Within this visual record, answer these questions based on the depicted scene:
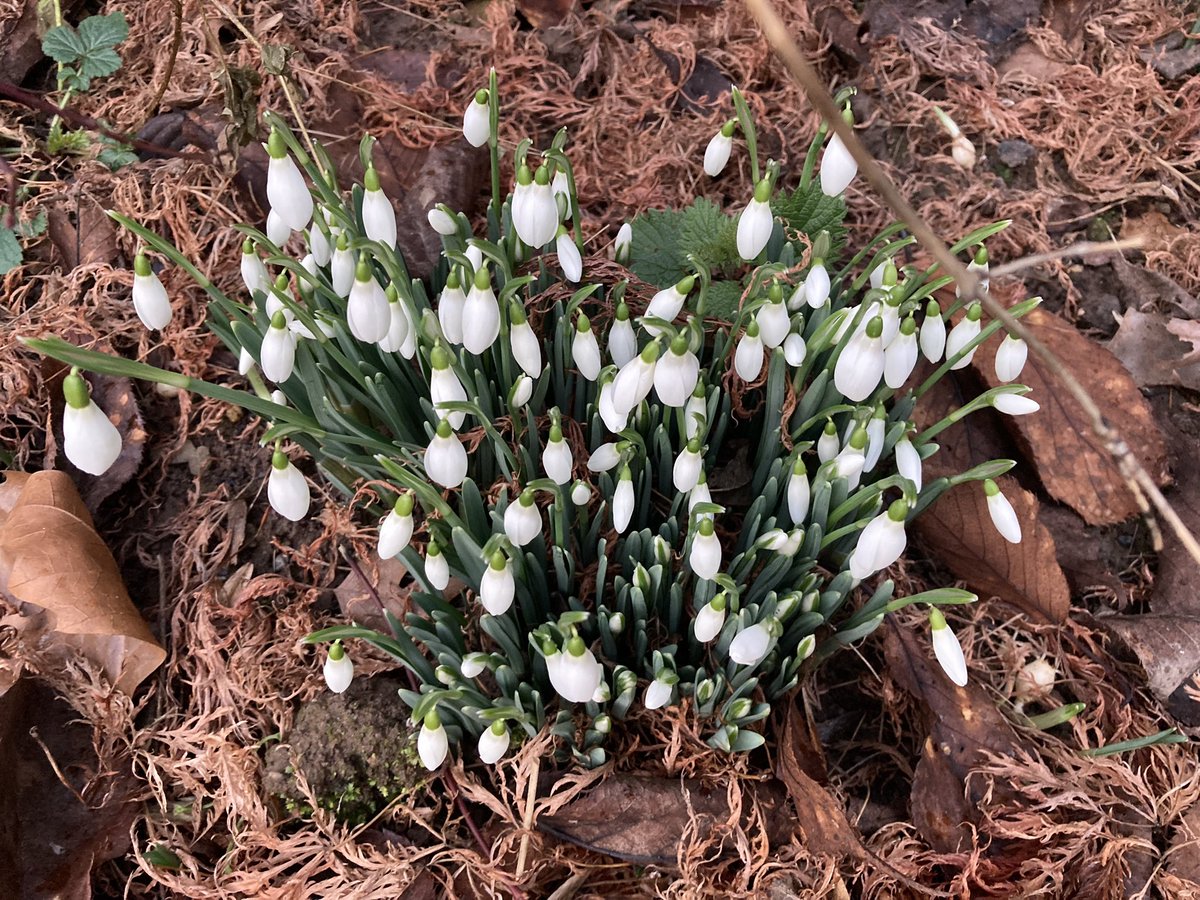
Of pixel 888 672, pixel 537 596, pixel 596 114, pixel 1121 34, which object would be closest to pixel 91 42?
pixel 596 114

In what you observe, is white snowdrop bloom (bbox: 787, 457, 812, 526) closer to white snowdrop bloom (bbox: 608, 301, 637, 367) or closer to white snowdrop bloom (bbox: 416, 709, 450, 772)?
white snowdrop bloom (bbox: 608, 301, 637, 367)

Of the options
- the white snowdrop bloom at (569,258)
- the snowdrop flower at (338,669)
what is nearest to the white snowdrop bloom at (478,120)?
the white snowdrop bloom at (569,258)


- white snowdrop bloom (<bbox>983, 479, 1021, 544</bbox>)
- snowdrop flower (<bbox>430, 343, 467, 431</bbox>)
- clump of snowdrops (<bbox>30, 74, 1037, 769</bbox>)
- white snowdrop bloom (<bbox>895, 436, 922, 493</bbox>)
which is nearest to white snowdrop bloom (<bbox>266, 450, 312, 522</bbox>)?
clump of snowdrops (<bbox>30, 74, 1037, 769</bbox>)

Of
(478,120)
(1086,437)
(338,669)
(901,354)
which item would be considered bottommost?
(1086,437)

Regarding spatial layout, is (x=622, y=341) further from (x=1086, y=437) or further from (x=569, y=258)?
(x=1086, y=437)

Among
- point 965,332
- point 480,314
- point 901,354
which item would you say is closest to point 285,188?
point 480,314

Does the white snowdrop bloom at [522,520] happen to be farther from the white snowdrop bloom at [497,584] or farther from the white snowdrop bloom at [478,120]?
the white snowdrop bloom at [478,120]
